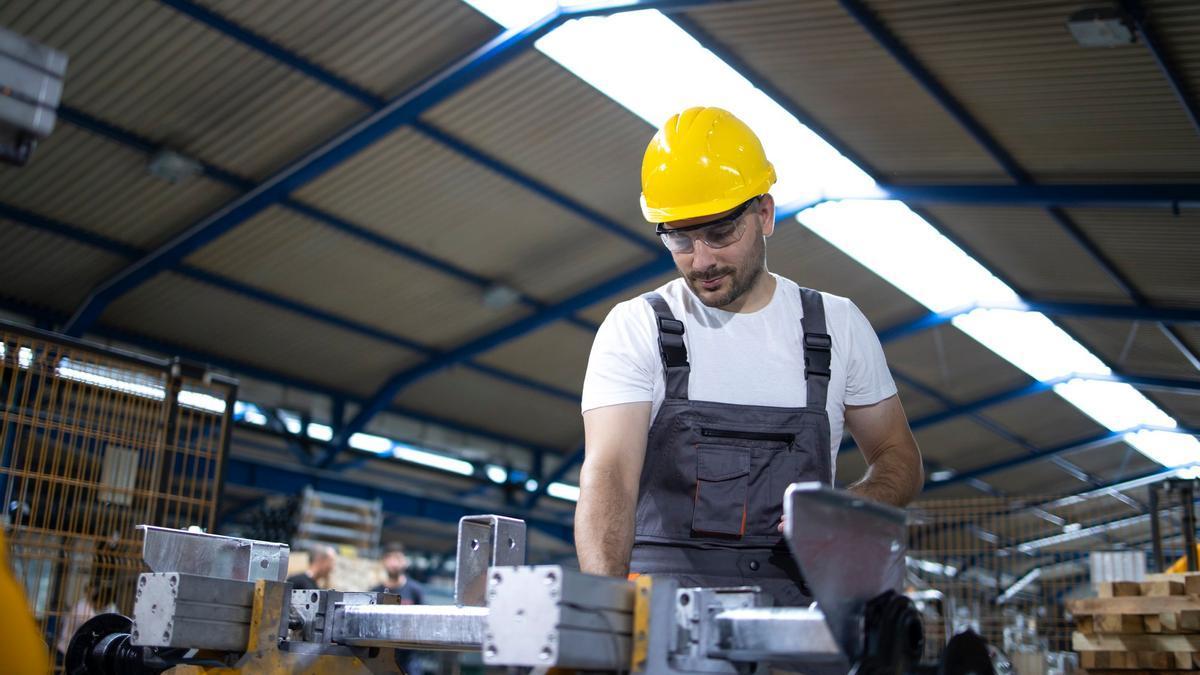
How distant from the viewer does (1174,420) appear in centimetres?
2045

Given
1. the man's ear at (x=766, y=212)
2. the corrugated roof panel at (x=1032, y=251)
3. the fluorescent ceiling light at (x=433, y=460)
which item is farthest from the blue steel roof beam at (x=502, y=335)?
the man's ear at (x=766, y=212)

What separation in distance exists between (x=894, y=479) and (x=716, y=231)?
2.74 feet

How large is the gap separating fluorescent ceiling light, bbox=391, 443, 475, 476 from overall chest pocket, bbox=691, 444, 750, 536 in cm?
1543

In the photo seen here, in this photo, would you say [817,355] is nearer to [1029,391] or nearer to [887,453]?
[887,453]

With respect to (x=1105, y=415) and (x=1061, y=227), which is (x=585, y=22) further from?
(x=1105, y=415)

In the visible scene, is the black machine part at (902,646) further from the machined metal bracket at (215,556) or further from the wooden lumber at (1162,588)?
the wooden lumber at (1162,588)

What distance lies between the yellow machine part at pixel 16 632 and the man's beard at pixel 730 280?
1940mm

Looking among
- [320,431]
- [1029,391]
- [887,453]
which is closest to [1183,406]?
[1029,391]

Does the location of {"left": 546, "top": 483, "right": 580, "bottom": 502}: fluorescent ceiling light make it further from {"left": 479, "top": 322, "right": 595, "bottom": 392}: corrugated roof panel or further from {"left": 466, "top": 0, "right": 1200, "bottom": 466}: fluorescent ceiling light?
{"left": 466, "top": 0, "right": 1200, "bottom": 466}: fluorescent ceiling light

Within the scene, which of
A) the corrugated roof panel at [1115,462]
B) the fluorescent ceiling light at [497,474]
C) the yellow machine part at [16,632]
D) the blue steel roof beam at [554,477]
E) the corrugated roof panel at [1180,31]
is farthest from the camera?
the corrugated roof panel at [1115,462]

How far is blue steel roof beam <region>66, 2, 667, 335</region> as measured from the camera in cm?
1044

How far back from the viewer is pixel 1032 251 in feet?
46.6

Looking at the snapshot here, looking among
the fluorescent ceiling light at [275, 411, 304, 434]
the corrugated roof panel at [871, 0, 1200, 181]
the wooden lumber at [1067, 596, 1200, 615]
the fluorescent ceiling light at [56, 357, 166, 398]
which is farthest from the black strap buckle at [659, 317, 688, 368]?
the fluorescent ceiling light at [275, 411, 304, 434]

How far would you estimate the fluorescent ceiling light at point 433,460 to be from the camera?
18.0m
